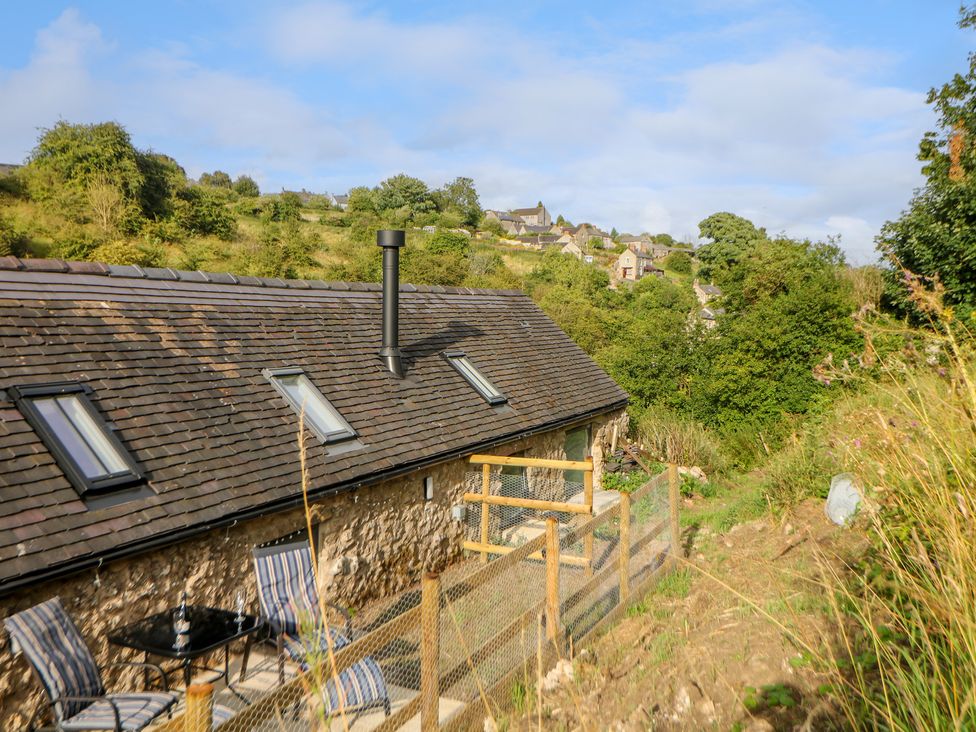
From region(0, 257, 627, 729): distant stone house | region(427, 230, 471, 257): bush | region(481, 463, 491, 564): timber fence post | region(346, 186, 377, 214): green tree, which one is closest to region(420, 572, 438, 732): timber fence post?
region(0, 257, 627, 729): distant stone house

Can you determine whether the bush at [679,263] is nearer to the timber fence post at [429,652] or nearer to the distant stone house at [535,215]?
the distant stone house at [535,215]

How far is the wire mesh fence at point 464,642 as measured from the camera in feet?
13.1

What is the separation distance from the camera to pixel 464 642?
4.08 metres

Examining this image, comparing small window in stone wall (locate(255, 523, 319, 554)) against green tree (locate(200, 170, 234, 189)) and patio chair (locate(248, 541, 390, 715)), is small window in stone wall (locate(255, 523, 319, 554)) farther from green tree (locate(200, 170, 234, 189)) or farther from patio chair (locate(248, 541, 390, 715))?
green tree (locate(200, 170, 234, 189))

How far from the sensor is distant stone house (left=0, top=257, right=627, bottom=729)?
558cm

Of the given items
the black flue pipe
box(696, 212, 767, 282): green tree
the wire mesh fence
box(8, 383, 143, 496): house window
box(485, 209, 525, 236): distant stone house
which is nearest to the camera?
the wire mesh fence

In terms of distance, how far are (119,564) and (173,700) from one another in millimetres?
1595

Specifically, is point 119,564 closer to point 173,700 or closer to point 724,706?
point 173,700

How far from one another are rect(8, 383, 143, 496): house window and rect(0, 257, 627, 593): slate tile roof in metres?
0.11

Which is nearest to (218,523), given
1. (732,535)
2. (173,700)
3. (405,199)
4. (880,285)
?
(173,700)

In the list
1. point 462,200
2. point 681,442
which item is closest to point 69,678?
point 681,442

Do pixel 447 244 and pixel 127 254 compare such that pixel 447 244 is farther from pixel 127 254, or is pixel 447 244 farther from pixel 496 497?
pixel 496 497

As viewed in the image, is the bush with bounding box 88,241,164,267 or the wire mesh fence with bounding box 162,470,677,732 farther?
the bush with bounding box 88,241,164,267

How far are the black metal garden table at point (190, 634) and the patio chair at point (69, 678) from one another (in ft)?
0.83
